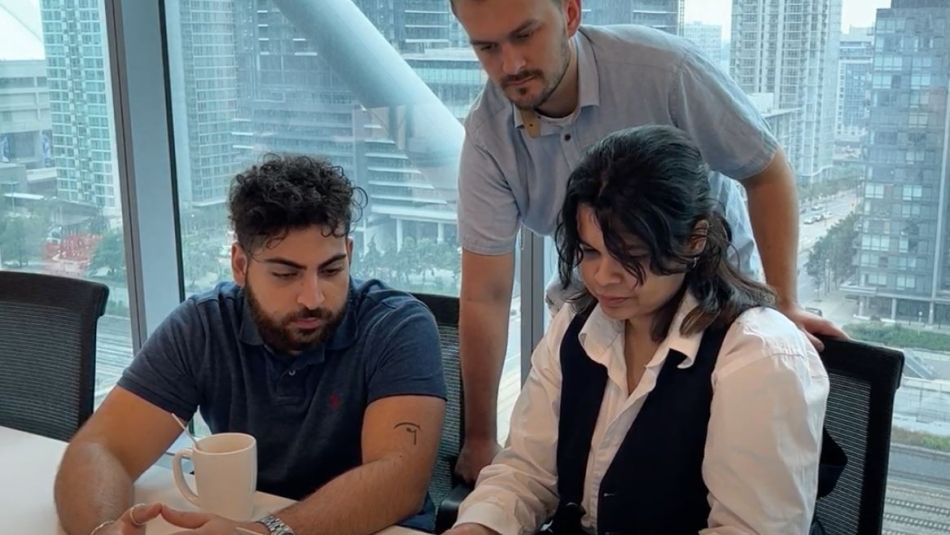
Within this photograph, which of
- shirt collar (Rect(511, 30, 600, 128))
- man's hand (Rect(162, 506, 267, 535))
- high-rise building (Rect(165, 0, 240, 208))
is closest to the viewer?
man's hand (Rect(162, 506, 267, 535))

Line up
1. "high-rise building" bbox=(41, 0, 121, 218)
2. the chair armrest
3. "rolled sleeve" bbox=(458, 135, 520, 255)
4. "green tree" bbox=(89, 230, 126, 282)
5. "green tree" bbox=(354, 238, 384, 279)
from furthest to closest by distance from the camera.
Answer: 1. "green tree" bbox=(89, 230, 126, 282)
2. "high-rise building" bbox=(41, 0, 121, 218)
3. "green tree" bbox=(354, 238, 384, 279)
4. "rolled sleeve" bbox=(458, 135, 520, 255)
5. the chair armrest

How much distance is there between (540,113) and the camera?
→ 1.86 metres

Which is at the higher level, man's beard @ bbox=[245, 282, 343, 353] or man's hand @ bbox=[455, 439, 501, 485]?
man's beard @ bbox=[245, 282, 343, 353]

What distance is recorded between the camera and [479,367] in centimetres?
185

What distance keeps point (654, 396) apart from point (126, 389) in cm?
94

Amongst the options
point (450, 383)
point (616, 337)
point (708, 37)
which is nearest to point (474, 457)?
point (450, 383)

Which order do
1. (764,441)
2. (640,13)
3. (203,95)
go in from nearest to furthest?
(764,441) → (640,13) → (203,95)

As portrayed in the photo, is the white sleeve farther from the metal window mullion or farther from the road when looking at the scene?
the metal window mullion

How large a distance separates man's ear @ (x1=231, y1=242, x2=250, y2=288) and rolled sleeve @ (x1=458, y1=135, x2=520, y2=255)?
17.8 inches

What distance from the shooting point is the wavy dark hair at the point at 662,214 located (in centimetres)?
133

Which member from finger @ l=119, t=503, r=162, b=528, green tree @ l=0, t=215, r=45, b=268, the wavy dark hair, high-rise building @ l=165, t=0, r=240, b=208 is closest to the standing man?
the wavy dark hair

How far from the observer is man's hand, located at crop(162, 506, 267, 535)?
128 centimetres

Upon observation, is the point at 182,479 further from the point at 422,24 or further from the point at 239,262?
the point at 422,24

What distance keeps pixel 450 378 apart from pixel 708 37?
101 cm
